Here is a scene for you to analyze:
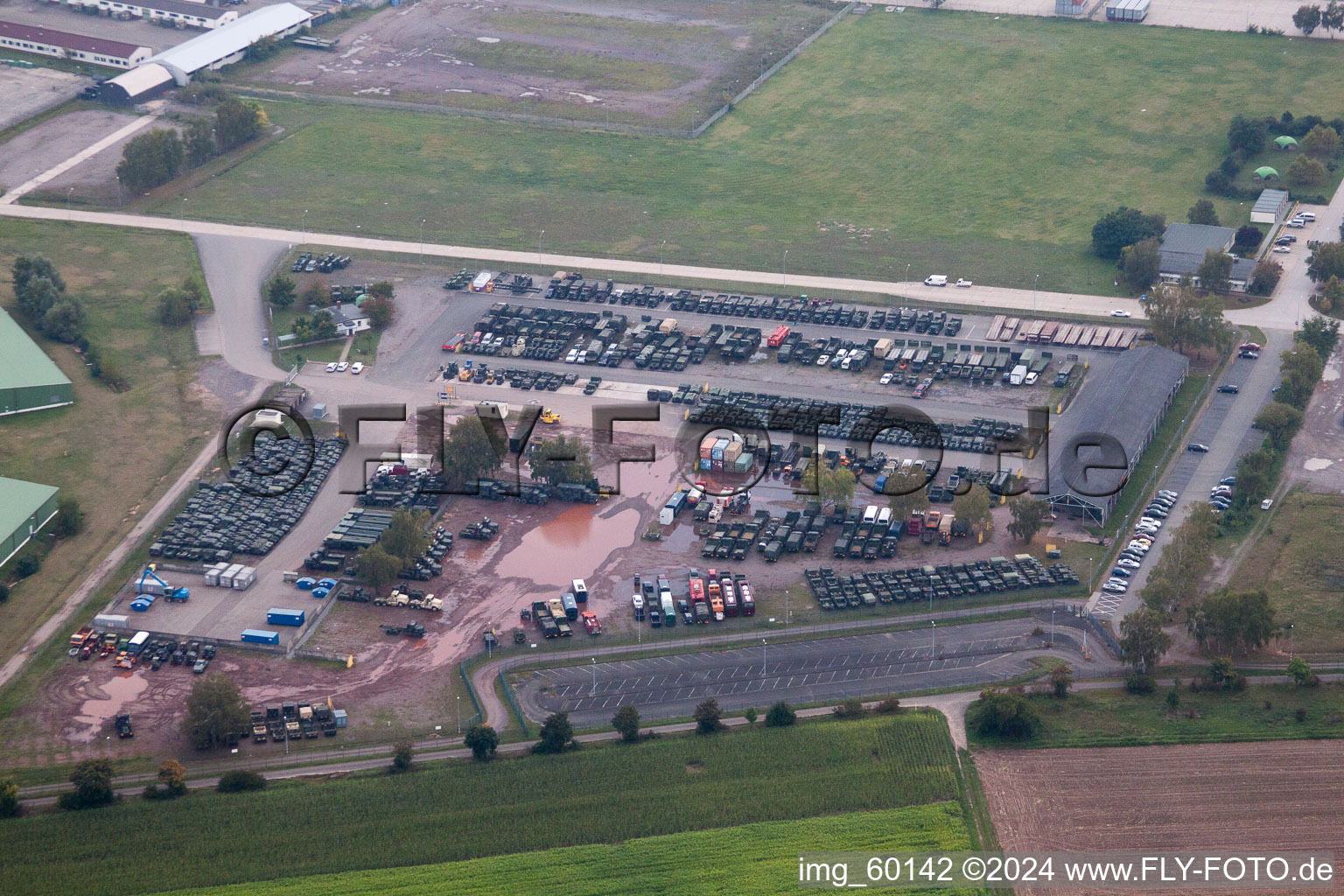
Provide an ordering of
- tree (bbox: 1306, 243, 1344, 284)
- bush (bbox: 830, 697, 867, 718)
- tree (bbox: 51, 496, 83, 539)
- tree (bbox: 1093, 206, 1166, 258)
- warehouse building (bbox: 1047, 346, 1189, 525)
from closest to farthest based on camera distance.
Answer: bush (bbox: 830, 697, 867, 718), warehouse building (bbox: 1047, 346, 1189, 525), tree (bbox: 51, 496, 83, 539), tree (bbox: 1306, 243, 1344, 284), tree (bbox: 1093, 206, 1166, 258)

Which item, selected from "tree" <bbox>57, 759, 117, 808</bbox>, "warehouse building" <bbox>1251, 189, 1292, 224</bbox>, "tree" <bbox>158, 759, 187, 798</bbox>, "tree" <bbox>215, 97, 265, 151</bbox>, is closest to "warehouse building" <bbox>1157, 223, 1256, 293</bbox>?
"warehouse building" <bbox>1251, 189, 1292, 224</bbox>

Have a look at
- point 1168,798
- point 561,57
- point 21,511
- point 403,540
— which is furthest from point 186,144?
point 1168,798

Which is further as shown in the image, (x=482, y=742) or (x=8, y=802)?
(x=482, y=742)

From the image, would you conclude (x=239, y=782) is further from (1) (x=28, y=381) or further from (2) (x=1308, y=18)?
(2) (x=1308, y=18)

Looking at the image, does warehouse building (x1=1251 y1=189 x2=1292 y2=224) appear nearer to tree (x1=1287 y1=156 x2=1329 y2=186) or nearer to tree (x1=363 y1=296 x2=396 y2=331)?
tree (x1=1287 y1=156 x2=1329 y2=186)

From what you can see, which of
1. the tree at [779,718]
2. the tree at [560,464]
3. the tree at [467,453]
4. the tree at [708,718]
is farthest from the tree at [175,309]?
the tree at [779,718]

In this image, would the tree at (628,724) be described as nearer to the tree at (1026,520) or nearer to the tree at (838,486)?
the tree at (838,486)

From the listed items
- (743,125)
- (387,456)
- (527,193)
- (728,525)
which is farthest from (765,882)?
(743,125)
